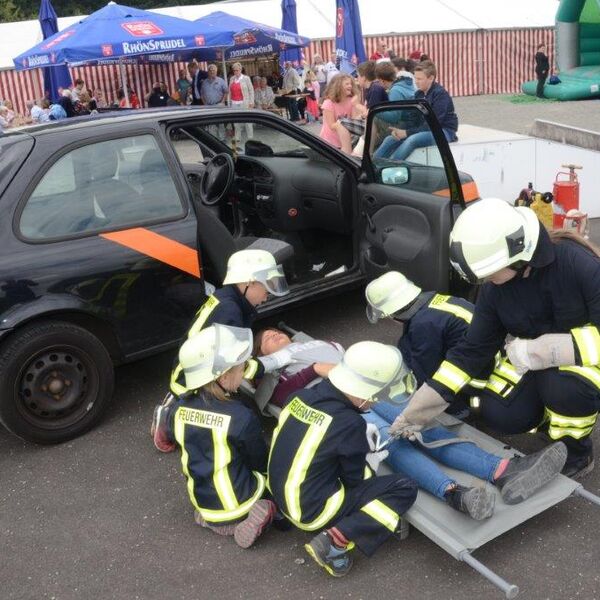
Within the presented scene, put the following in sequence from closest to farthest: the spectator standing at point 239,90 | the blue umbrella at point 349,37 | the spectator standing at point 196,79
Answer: the blue umbrella at point 349,37 → the spectator standing at point 239,90 → the spectator standing at point 196,79

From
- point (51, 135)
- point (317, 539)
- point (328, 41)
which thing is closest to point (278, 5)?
point (328, 41)

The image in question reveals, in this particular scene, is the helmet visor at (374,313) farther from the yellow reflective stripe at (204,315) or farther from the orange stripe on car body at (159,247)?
the orange stripe on car body at (159,247)

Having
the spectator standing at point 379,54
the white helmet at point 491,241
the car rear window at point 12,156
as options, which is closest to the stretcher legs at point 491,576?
the white helmet at point 491,241

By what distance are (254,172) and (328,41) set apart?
18.6 meters

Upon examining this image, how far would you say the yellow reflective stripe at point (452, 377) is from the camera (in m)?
3.41

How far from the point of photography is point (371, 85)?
8.95m

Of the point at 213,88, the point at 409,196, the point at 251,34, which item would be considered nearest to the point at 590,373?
the point at 409,196

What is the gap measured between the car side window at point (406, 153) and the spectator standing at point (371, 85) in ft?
11.9

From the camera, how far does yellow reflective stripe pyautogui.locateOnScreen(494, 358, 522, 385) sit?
358cm

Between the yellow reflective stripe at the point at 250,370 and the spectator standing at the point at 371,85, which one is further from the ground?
the spectator standing at the point at 371,85

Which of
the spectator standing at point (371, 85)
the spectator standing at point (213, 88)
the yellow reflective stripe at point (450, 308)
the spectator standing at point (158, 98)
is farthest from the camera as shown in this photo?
the spectator standing at point (158, 98)

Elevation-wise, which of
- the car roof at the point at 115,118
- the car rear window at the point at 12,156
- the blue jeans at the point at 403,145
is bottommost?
the blue jeans at the point at 403,145

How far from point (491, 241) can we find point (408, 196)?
1946 millimetres

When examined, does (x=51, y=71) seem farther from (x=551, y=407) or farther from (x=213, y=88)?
(x=551, y=407)
